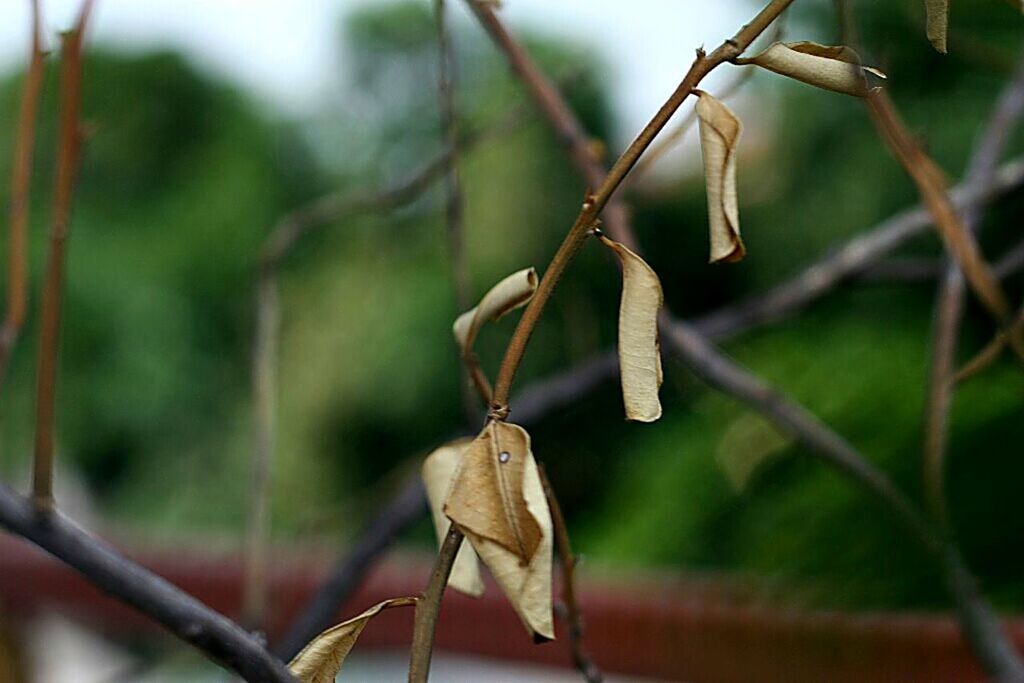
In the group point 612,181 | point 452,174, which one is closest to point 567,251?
point 612,181

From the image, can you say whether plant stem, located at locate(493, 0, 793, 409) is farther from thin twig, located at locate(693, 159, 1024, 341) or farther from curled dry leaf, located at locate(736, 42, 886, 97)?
thin twig, located at locate(693, 159, 1024, 341)

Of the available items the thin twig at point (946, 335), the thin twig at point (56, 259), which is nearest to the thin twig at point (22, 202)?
the thin twig at point (56, 259)

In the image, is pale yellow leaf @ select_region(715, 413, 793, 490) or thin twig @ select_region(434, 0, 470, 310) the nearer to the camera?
thin twig @ select_region(434, 0, 470, 310)

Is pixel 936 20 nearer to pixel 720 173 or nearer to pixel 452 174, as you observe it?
pixel 720 173

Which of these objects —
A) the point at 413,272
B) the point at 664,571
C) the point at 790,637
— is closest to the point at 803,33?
the point at 664,571

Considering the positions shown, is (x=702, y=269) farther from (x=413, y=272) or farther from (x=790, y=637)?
(x=790, y=637)

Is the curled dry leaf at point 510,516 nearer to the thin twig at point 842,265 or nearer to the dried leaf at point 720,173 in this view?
the dried leaf at point 720,173

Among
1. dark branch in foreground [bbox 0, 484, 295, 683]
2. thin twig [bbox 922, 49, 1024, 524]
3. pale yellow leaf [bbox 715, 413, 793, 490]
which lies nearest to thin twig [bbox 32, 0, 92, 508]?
dark branch in foreground [bbox 0, 484, 295, 683]
